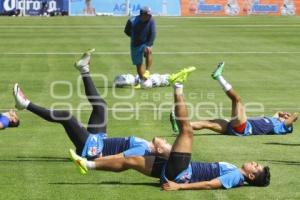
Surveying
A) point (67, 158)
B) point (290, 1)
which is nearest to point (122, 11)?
point (290, 1)

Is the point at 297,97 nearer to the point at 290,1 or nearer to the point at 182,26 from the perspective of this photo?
the point at 182,26

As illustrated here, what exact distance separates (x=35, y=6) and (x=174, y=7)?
11947mm

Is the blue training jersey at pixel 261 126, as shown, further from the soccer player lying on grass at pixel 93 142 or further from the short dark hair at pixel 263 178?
the short dark hair at pixel 263 178

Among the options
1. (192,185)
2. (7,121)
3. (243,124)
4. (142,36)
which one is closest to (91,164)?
(192,185)

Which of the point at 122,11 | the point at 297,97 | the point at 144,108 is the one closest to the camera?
the point at 144,108

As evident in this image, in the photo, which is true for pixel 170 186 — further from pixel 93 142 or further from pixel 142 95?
pixel 142 95

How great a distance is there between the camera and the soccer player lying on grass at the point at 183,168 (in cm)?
1290

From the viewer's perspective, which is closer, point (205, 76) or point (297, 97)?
point (297, 97)

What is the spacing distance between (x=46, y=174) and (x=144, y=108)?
795cm

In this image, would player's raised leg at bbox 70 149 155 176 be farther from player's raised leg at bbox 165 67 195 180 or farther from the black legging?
the black legging

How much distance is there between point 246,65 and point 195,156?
16.2 metres

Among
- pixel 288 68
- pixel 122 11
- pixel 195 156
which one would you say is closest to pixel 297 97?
pixel 288 68

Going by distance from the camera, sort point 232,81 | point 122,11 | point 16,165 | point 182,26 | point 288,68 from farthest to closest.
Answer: point 122,11 < point 182,26 < point 288,68 < point 232,81 < point 16,165

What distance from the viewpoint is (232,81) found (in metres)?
27.1
